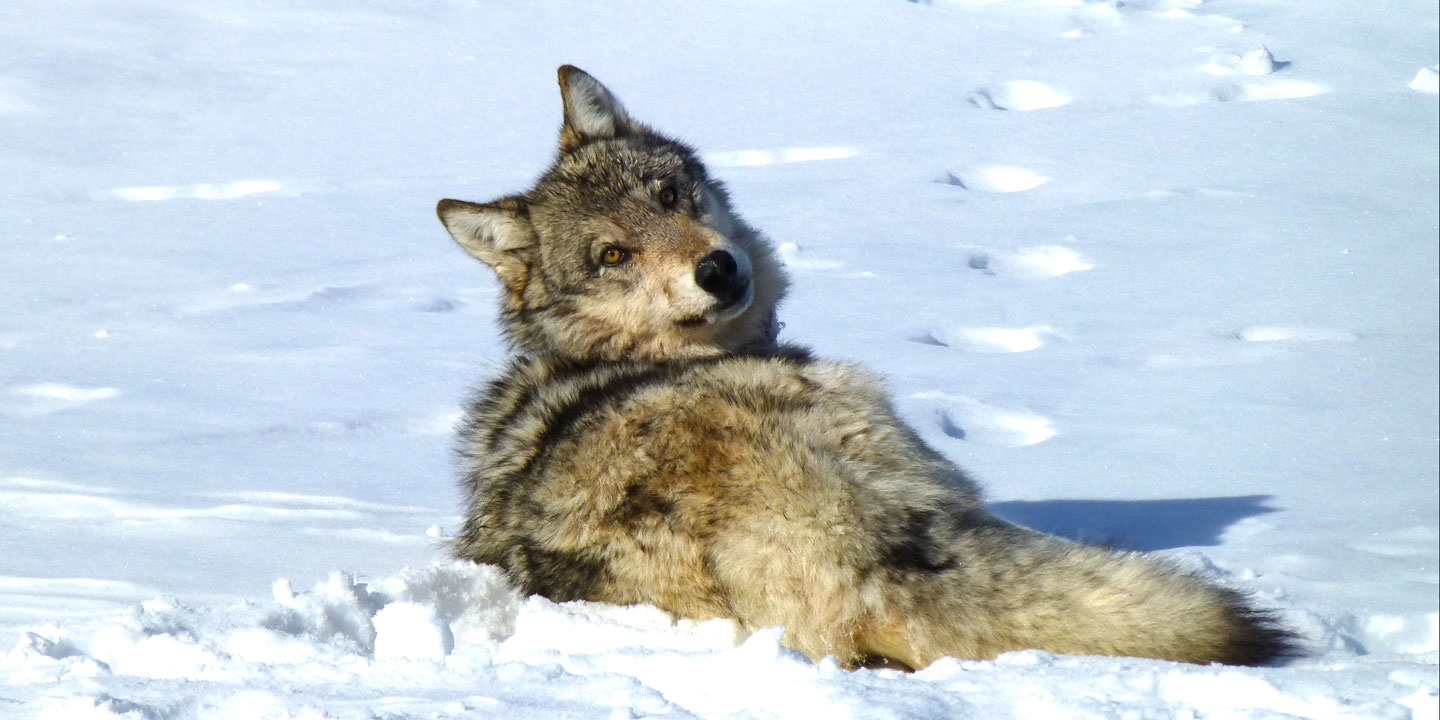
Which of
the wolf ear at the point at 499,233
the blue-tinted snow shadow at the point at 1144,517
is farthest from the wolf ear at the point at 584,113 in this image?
the blue-tinted snow shadow at the point at 1144,517

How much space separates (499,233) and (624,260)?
1.62 feet

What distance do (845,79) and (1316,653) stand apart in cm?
1008

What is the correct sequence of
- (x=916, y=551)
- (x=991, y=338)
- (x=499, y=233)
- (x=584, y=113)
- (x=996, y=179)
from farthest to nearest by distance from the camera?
(x=996, y=179) → (x=991, y=338) → (x=584, y=113) → (x=499, y=233) → (x=916, y=551)

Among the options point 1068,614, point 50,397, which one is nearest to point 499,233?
point 1068,614

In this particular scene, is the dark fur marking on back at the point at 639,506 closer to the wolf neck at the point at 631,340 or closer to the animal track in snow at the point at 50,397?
the wolf neck at the point at 631,340

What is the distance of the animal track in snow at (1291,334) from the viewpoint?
6.09 m

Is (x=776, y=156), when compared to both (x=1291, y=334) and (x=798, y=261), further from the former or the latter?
(x=1291, y=334)

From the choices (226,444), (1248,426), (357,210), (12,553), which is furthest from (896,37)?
(12,553)

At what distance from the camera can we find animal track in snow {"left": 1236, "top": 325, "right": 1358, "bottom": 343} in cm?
609

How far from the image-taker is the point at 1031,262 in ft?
25.0

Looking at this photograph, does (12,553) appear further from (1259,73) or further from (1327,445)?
(1259,73)

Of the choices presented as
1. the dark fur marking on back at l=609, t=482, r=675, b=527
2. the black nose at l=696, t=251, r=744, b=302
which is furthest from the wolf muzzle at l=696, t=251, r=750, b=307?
the dark fur marking on back at l=609, t=482, r=675, b=527

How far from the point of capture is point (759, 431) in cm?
305

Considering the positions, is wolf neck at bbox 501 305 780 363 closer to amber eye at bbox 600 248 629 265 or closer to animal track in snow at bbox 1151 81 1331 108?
amber eye at bbox 600 248 629 265
